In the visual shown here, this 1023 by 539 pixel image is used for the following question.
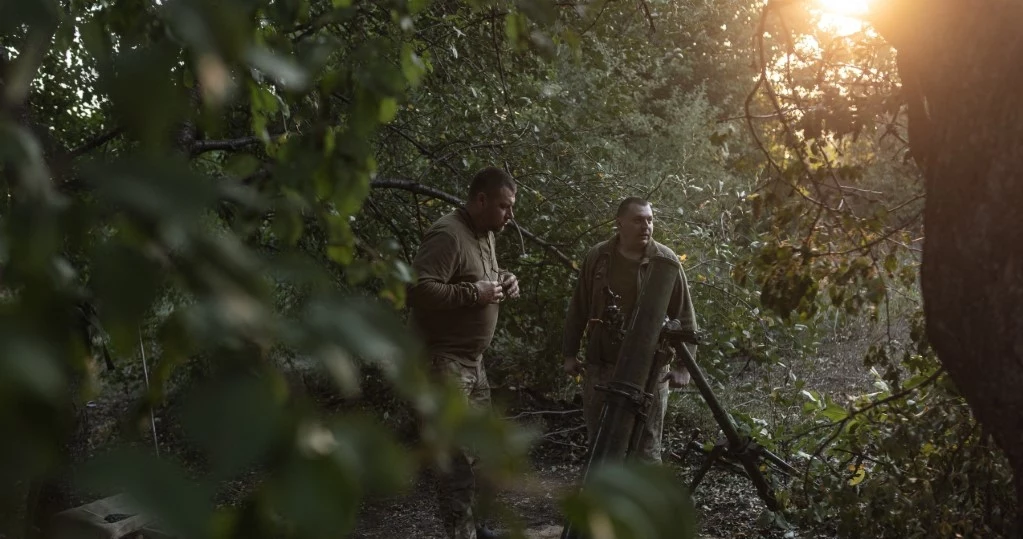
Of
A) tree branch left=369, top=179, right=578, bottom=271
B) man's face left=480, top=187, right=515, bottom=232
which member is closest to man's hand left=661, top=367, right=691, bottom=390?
tree branch left=369, top=179, right=578, bottom=271

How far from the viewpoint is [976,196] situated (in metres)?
2.20

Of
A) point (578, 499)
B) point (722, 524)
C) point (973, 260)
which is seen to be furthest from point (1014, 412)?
point (722, 524)

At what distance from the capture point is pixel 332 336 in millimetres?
639

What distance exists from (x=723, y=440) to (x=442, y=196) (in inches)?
97.3

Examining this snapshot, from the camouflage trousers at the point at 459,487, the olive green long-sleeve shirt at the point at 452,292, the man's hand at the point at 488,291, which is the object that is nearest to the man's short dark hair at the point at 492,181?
the olive green long-sleeve shirt at the point at 452,292

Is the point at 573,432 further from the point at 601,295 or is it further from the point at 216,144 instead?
the point at 216,144

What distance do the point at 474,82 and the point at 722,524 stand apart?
357cm

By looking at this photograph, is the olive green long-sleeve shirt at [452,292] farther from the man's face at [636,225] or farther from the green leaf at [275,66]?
the green leaf at [275,66]

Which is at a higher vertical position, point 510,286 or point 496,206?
point 496,206

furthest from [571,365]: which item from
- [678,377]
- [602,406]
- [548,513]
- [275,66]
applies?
[275,66]

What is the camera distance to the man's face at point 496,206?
5.48 metres

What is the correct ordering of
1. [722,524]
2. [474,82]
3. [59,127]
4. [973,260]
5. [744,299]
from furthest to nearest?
[59,127], [744,299], [474,82], [722,524], [973,260]

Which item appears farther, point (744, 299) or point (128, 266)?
point (744, 299)

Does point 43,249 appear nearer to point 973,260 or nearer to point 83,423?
point 973,260
